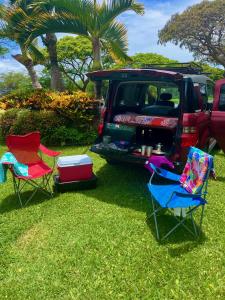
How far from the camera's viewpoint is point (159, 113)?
5.99m

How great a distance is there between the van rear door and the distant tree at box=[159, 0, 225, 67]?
28659 mm

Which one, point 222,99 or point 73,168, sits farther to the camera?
point 222,99


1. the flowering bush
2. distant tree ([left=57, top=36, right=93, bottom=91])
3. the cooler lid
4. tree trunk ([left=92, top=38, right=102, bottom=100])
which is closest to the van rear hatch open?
the cooler lid

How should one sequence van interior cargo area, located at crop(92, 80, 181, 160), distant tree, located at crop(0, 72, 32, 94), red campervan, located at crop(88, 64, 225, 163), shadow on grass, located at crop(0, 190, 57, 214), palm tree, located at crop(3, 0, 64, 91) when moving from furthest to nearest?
distant tree, located at crop(0, 72, 32, 94), palm tree, located at crop(3, 0, 64, 91), van interior cargo area, located at crop(92, 80, 181, 160), red campervan, located at crop(88, 64, 225, 163), shadow on grass, located at crop(0, 190, 57, 214)

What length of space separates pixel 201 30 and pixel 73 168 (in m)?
31.7

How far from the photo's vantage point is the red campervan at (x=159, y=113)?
482 cm

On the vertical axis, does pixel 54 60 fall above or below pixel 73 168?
above

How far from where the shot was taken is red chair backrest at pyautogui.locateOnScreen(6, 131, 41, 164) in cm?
512

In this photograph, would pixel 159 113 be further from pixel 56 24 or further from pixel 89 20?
pixel 56 24

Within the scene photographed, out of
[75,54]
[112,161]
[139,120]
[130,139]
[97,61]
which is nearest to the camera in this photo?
[139,120]

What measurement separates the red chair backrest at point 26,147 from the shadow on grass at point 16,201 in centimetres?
62

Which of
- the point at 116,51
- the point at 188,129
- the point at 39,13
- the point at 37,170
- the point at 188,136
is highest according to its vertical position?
the point at 39,13

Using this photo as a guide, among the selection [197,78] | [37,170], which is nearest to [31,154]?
[37,170]

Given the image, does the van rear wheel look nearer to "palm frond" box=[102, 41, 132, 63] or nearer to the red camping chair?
the red camping chair
